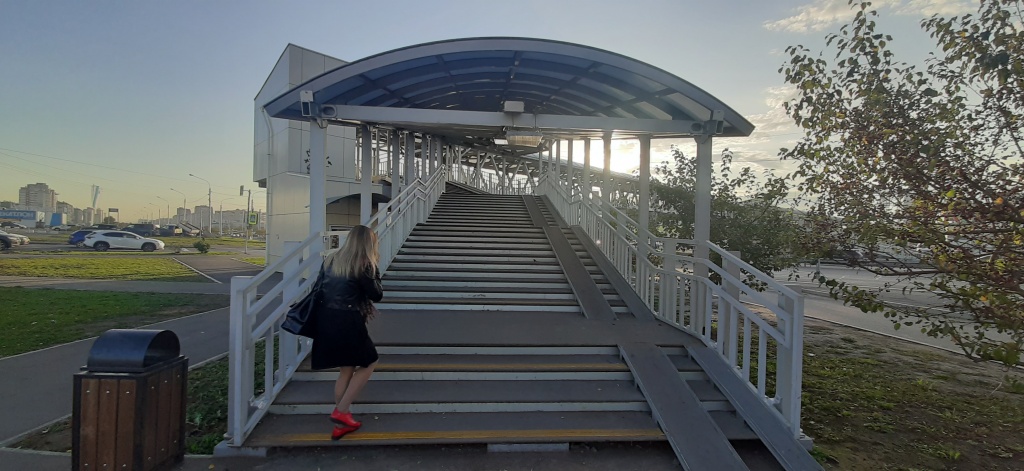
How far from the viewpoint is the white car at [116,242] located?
33812 mm

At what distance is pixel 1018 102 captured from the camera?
4543 mm

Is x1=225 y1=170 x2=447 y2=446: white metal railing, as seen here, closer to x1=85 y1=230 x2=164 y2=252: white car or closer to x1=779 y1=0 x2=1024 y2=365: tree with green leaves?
x1=779 y1=0 x2=1024 y2=365: tree with green leaves

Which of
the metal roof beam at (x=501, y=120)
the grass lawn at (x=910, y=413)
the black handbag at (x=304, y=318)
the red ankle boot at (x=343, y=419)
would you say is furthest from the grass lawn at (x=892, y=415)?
the metal roof beam at (x=501, y=120)

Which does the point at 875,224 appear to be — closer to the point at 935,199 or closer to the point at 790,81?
the point at 935,199

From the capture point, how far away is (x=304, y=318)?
3.84 meters

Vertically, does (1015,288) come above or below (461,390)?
above

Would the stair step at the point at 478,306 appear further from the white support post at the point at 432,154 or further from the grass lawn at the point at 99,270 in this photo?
the grass lawn at the point at 99,270

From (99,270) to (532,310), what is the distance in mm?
20759

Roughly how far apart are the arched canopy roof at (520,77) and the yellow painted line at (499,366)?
132 inches

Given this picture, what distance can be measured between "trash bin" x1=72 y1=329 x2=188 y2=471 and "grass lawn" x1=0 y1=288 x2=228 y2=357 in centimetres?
551

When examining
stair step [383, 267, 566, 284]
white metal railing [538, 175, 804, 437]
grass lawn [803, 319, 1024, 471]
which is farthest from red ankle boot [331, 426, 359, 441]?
stair step [383, 267, 566, 284]

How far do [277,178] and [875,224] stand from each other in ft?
67.8

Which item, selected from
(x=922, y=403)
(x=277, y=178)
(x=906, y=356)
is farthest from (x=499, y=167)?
(x=922, y=403)

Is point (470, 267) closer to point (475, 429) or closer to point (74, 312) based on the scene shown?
point (475, 429)
